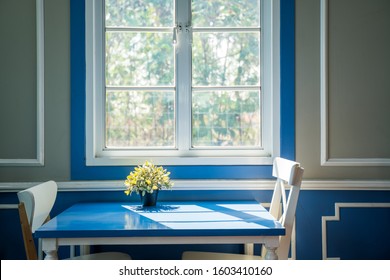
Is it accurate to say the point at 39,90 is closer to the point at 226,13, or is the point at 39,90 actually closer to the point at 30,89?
the point at 30,89

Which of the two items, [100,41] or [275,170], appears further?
[100,41]

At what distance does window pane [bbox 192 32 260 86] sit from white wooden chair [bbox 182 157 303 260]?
1.97 feet

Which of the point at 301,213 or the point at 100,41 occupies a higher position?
the point at 100,41

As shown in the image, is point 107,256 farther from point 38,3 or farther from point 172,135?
point 38,3

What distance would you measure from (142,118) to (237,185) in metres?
0.70

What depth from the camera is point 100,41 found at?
304 cm

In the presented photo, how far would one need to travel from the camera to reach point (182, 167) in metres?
2.99

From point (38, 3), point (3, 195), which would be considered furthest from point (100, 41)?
point (3, 195)

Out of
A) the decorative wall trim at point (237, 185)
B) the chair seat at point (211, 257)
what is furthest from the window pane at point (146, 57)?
the chair seat at point (211, 257)

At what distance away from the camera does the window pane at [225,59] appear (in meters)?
3.10

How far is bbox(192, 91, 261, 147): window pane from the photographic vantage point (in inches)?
122

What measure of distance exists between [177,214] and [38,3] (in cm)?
146

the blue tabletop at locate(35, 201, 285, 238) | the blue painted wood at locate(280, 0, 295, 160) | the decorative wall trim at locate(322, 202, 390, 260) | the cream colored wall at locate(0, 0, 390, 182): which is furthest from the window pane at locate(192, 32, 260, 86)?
the decorative wall trim at locate(322, 202, 390, 260)
